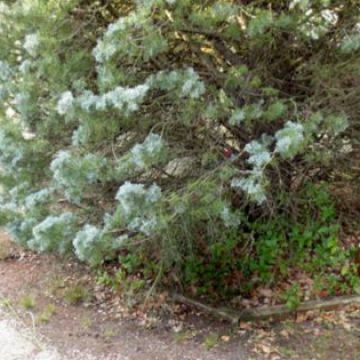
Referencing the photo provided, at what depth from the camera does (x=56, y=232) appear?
11.0ft

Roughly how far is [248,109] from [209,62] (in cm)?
64

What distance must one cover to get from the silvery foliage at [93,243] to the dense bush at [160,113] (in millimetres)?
10

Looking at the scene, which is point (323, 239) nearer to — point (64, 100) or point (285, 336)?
point (285, 336)

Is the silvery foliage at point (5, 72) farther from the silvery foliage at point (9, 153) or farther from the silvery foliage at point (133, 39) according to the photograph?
the silvery foliage at point (133, 39)

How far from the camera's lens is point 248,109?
10.8 feet

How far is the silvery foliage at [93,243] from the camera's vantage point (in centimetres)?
320

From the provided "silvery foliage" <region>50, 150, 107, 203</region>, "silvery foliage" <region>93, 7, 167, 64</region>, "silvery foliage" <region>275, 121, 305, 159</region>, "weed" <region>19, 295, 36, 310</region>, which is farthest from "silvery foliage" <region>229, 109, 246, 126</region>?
"weed" <region>19, 295, 36, 310</region>

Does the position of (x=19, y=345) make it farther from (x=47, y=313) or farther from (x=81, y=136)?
(x=81, y=136)

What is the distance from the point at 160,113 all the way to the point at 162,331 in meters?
1.66

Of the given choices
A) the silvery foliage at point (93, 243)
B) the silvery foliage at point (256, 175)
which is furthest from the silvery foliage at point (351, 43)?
the silvery foliage at point (93, 243)

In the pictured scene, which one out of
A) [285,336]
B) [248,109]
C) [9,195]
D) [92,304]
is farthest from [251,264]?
[9,195]

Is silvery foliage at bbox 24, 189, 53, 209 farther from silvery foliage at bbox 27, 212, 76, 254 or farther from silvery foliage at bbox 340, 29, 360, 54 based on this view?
silvery foliage at bbox 340, 29, 360, 54

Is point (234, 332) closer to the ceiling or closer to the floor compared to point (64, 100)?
closer to the floor

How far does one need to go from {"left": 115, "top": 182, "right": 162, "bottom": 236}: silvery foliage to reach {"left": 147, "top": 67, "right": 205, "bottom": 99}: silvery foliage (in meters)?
0.59
